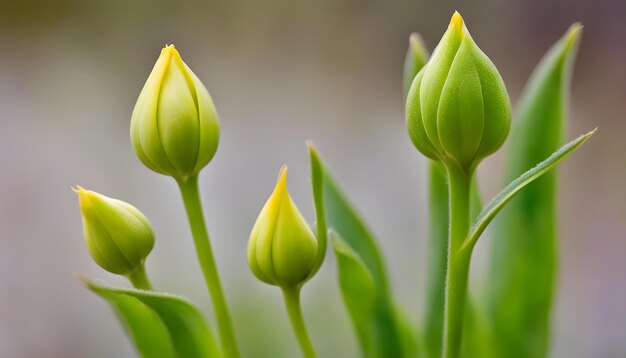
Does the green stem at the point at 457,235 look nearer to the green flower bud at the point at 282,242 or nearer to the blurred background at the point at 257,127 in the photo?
the green flower bud at the point at 282,242

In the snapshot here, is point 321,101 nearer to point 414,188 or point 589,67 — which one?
point 414,188

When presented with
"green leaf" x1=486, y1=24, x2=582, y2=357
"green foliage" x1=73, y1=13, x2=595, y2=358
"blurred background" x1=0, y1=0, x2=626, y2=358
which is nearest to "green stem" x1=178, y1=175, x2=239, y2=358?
"green foliage" x1=73, y1=13, x2=595, y2=358

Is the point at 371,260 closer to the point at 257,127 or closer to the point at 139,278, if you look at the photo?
the point at 139,278

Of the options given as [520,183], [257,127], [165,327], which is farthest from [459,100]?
[257,127]

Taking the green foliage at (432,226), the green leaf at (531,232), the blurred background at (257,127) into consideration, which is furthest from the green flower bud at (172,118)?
the blurred background at (257,127)

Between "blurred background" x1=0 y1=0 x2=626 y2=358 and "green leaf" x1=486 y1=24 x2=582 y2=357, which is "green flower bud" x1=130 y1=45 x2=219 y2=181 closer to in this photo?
"green leaf" x1=486 y1=24 x2=582 y2=357

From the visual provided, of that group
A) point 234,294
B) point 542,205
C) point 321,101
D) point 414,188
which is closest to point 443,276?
point 542,205
